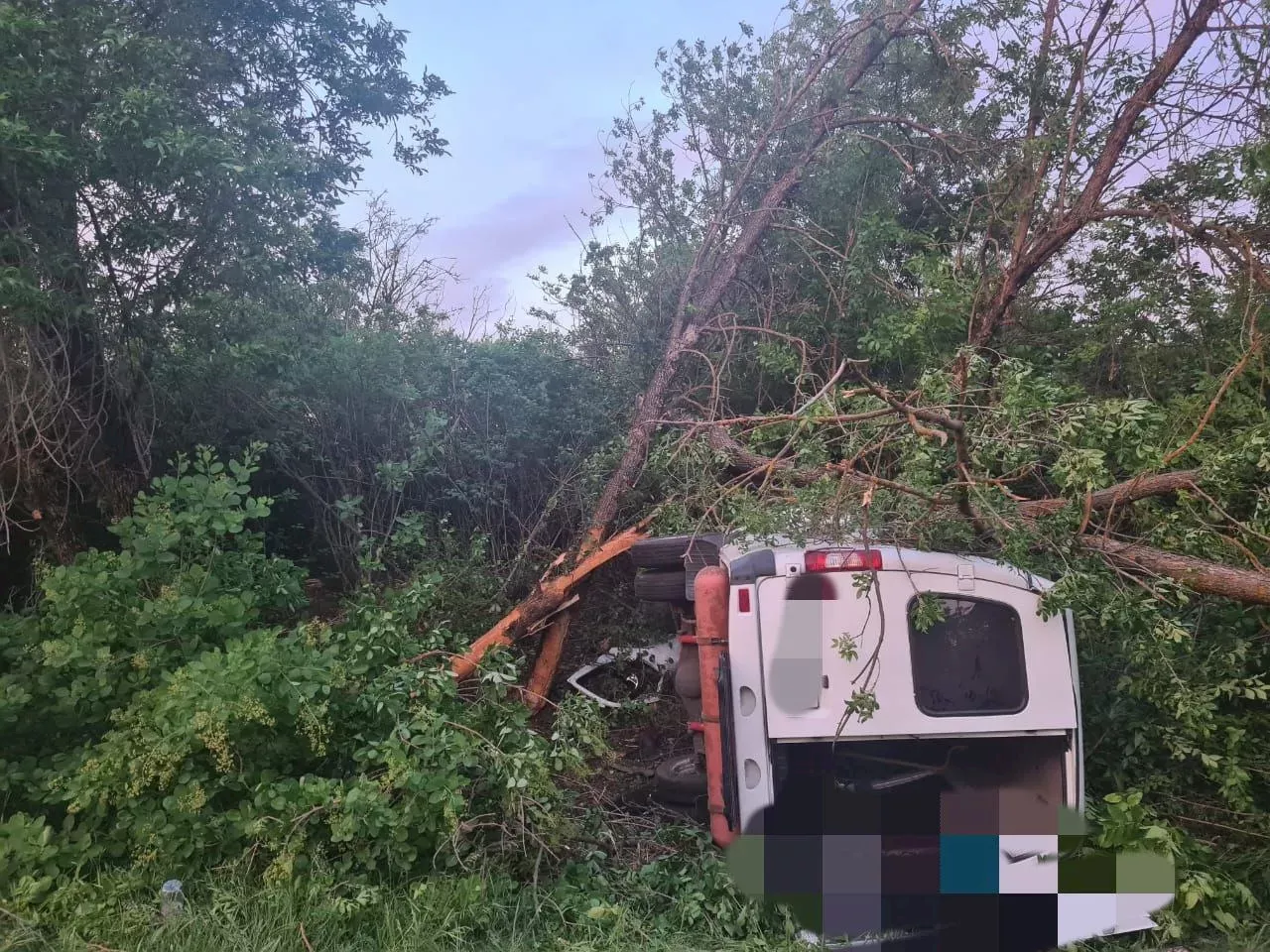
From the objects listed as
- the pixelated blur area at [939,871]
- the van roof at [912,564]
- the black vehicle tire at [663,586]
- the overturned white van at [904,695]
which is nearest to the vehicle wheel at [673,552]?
the black vehicle tire at [663,586]

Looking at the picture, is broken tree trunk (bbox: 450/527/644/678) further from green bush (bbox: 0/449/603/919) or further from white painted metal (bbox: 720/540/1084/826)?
white painted metal (bbox: 720/540/1084/826)

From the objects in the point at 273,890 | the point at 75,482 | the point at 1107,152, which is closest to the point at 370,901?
the point at 273,890

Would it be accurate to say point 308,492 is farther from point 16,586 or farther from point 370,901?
point 370,901

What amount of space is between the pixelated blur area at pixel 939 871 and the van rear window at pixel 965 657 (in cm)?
42

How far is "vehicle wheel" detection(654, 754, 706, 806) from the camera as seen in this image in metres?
4.39

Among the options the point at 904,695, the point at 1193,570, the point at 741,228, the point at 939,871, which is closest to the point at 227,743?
the point at 904,695

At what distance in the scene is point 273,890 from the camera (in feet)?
10.9

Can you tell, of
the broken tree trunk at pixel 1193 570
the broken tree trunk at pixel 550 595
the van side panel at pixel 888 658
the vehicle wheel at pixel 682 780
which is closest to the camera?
the van side panel at pixel 888 658

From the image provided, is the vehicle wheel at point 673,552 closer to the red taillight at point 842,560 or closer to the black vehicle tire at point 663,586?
the black vehicle tire at point 663,586

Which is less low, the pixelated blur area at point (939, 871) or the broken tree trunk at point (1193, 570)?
the broken tree trunk at point (1193, 570)

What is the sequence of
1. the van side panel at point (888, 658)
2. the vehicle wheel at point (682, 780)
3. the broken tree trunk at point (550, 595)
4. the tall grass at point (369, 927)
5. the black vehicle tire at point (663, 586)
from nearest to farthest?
the tall grass at point (369, 927) → the van side panel at point (888, 658) → the vehicle wheel at point (682, 780) → the black vehicle tire at point (663, 586) → the broken tree trunk at point (550, 595)

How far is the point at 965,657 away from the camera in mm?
3428

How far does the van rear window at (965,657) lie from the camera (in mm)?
3352

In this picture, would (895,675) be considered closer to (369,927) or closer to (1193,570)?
(1193,570)
